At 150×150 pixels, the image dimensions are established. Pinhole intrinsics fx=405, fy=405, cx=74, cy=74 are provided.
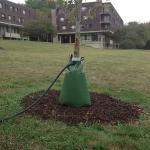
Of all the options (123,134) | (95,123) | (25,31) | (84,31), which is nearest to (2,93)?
(95,123)

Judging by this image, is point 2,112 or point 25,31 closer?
point 2,112

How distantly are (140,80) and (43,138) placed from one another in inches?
309

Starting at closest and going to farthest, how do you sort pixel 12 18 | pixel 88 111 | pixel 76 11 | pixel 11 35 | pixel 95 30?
1. pixel 88 111
2. pixel 76 11
3. pixel 11 35
4. pixel 12 18
5. pixel 95 30

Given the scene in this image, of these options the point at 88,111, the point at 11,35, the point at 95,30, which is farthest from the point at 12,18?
the point at 88,111

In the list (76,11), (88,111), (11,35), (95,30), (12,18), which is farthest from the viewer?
(95,30)

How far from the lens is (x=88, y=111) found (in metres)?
7.41

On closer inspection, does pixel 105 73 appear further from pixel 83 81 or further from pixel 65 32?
pixel 65 32

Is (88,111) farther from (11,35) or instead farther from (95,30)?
(95,30)

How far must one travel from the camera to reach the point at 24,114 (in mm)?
7238

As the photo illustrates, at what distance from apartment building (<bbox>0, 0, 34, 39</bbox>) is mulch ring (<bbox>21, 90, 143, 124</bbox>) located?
6075 cm

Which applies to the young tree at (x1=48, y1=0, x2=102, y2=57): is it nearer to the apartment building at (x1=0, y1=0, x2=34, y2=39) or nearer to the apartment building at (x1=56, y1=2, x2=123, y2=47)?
the apartment building at (x1=0, y1=0, x2=34, y2=39)

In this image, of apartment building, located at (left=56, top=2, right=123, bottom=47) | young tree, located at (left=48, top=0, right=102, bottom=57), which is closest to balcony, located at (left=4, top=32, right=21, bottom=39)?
apartment building, located at (left=56, top=2, right=123, bottom=47)

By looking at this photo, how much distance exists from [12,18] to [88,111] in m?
68.3

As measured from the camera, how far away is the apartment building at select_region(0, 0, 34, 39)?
230 ft
